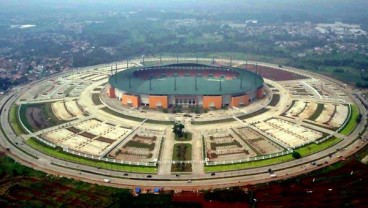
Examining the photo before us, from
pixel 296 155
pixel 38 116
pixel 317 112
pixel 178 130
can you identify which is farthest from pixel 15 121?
pixel 317 112

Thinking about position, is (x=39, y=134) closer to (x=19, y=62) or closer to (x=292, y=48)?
(x=19, y=62)

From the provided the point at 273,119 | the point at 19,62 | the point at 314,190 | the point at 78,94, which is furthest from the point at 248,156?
the point at 19,62

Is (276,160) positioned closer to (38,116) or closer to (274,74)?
(38,116)

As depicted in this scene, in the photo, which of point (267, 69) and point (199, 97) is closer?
point (199, 97)

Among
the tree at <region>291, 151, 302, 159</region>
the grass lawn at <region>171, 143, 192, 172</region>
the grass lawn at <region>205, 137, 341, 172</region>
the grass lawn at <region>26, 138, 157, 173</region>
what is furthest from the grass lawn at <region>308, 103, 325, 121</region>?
the grass lawn at <region>26, 138, 157, 173</region>

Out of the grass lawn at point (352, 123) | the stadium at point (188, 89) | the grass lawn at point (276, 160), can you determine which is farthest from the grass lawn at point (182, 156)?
the grass lawn at point (352, 123)

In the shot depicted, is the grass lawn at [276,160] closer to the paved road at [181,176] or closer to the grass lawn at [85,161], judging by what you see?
the paved road at [181,176]
